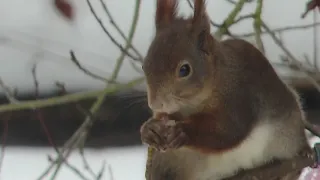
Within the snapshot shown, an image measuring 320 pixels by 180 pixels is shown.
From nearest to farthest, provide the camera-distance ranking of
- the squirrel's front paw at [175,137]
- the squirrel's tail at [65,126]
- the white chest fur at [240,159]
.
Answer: the squirrel's front paw at [175,137]
the white chest fur at [240,159]
the squirrel's tail at [65,126]

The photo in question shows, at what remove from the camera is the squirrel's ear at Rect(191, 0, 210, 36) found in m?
0.56

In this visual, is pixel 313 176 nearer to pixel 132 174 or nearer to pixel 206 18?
pixel 206 18

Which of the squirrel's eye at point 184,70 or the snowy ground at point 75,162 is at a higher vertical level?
the squirrel's eye at point 184,70

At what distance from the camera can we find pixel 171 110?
0.59 m

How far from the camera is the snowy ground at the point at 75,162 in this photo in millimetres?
1478

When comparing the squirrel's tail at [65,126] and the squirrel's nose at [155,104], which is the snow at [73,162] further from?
the squirrel's nose at [155,104]

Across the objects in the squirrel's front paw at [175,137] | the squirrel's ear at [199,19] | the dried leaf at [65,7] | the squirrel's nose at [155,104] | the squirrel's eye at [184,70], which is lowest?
the squirrel's front paw at [175,137]

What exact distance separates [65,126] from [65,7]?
0.86ft

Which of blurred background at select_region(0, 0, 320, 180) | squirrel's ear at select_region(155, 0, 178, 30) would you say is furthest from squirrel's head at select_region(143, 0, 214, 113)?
blurred background at select_region(0, 0, 320, 180)

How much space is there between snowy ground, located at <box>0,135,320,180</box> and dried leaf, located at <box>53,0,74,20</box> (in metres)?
0.30

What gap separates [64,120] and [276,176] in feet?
3.00

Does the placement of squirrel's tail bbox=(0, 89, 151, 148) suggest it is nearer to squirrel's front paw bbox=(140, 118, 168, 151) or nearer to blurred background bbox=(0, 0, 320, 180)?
blurred background bbox=(0, 0, 320, 180)

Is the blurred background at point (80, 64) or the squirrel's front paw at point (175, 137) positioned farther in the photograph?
the blurred background at point (80, 64)

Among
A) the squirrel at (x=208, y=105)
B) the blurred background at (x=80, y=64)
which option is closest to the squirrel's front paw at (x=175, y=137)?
the squirrel at (x=208, y=105)
